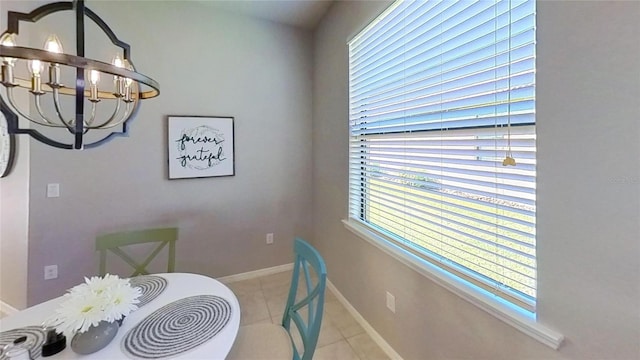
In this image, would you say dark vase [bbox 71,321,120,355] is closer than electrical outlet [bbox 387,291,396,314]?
Yes

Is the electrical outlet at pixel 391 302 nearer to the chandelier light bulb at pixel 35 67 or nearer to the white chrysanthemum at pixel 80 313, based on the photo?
the white chrysanthemum at pixel 80 313

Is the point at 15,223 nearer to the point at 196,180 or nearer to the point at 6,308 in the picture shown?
the point at 6,308

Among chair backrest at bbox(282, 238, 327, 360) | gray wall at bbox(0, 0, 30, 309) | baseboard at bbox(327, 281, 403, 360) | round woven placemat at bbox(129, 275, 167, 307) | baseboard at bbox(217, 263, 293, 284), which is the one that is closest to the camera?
chair backrest at bbox(282, 238, 327, 360)

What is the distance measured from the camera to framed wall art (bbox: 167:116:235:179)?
2594mm

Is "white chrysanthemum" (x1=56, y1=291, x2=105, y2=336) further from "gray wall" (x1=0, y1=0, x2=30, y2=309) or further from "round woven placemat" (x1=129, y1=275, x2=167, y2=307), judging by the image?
"gray wall" (x1=0, y1=0, x2=30, y2=309)

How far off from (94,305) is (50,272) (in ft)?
A: 6.66

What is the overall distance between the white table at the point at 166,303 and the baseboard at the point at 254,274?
1.47 metres

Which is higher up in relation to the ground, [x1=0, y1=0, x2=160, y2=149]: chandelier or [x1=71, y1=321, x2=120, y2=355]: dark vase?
[x1=0, y1=0, x2=160, y2=149]: chandelier

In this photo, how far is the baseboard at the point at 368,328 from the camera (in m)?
1.80

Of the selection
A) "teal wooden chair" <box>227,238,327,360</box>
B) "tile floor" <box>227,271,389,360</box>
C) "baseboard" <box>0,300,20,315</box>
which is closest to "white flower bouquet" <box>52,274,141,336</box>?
"teal wooden chair" <box>227,238,327,360</box>

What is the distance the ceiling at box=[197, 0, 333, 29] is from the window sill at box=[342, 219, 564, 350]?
93.9 inches

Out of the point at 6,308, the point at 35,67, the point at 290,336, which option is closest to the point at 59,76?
the point at 35,67

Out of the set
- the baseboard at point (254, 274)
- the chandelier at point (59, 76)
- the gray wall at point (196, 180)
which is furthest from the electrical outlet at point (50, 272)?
the chandelier at point (59, 76)

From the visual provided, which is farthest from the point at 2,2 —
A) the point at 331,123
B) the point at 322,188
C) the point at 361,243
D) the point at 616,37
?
the point at 616,37
